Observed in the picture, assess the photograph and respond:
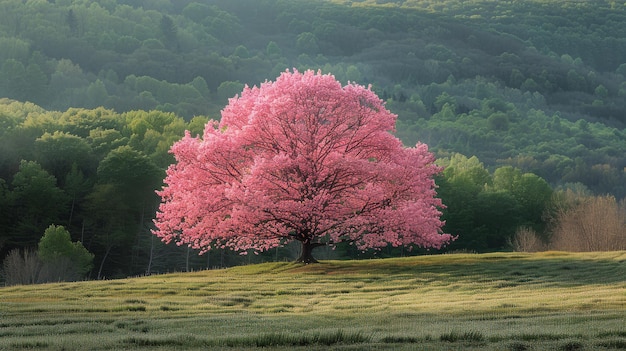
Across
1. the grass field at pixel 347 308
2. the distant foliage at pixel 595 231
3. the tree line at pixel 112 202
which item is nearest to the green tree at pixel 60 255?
the tree line at pixel 112 202

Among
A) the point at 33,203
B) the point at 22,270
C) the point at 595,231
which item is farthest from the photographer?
the point at 33,203

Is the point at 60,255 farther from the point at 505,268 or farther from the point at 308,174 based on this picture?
the point at 505,268

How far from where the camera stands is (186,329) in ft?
74.4

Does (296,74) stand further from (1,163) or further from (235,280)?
(1,163)

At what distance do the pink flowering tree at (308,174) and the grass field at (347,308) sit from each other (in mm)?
2527

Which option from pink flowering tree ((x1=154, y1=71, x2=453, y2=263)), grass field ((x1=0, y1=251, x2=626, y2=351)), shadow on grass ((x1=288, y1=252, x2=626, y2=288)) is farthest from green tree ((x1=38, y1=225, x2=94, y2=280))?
Result: shadow on grass ((x1=288, y1=252, x2=626, y2=288))

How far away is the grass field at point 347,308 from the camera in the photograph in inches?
761

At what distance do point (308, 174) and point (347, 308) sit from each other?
15515mm

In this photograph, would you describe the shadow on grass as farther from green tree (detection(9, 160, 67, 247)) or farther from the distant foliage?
green tree (detection(9, 160, 67, 247))

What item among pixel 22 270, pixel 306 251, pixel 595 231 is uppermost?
pixel 595 231

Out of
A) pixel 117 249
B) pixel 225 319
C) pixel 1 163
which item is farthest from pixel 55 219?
pixel 225 319

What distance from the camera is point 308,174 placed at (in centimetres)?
4422

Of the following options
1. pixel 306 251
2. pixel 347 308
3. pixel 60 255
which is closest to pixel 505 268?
pixel 306 251

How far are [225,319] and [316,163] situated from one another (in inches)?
785
